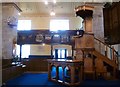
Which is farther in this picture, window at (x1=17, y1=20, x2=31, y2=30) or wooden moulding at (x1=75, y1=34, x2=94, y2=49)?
window at (x1=17, y1=20, x2=31, y2=30)

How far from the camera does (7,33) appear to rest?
1066cm

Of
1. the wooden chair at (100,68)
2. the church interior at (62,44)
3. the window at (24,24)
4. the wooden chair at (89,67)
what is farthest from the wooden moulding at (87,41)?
the window at (24,24)

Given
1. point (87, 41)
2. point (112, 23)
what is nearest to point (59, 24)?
point (112, 23)

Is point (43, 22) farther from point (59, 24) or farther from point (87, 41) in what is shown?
point (87, 41)

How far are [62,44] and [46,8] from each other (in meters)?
4.51

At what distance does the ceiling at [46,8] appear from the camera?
13834 mm

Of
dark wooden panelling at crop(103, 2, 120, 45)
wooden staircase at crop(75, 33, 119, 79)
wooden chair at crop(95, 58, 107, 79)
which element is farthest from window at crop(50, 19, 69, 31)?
wooden chair at crop(95, 58, 107, 79)

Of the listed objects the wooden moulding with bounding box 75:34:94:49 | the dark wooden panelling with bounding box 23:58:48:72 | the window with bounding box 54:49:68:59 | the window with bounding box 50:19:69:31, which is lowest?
the dark wooden panelling with bounding box 23:58:48:72

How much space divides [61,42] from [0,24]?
381cm

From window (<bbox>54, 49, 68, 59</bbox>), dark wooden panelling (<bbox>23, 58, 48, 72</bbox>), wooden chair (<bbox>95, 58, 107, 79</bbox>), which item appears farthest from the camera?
window (<bbox>54, 49, 68, 59</bbox>)

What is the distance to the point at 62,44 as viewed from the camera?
469 inches

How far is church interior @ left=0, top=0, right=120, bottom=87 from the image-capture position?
631cm

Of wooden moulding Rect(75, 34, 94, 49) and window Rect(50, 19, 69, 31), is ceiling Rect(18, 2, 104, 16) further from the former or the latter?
wooden moulding Rect(75, 34, 94, 49)

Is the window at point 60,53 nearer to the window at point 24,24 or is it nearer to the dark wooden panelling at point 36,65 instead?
the window at point 24,24
